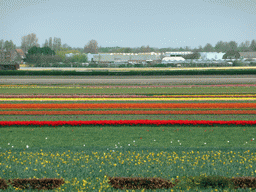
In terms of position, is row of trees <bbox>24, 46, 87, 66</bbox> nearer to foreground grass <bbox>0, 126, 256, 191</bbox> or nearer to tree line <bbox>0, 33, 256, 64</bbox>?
tree line <bbox>0, 33, 256, 64</bbox>

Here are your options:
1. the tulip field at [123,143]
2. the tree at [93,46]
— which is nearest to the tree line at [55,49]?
the tree at [93,46]

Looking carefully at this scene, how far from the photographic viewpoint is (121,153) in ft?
30.7

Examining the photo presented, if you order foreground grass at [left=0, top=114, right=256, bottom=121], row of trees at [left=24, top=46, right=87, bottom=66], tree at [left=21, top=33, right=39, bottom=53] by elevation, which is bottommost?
foreground grass at [left=0, top=114, right=256, bottom=121]

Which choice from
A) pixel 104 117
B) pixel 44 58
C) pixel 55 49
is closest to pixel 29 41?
pixel 55 49

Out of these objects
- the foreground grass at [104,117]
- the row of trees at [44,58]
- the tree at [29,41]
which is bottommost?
the foreground grass at [104,117]

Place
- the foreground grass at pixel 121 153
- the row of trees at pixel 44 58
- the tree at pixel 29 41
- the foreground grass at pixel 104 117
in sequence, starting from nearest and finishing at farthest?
the foreground grass at pixel 121 153, the foreground grass at pixel 104 117, the row of trees at pixel 44 58, the tree at pixel 29 41

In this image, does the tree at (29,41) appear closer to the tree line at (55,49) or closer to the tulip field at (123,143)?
the tree line at (55,49)

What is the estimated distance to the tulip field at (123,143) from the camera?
7.78m

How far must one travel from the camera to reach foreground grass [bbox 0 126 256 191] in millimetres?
7699

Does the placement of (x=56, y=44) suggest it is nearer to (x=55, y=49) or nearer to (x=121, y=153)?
(x=55, y=49)

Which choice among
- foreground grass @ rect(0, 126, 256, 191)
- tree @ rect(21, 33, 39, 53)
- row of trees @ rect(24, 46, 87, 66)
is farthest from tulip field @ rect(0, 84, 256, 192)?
tree @ rect(21, 33, 39, 53)

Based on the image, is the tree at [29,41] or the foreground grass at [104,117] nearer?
the foreground grass at [104,117]

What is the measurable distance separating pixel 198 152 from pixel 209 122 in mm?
4483

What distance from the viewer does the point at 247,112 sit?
16.3m
